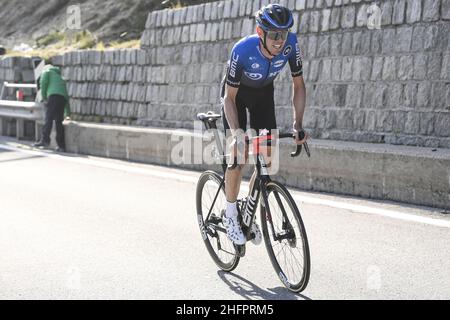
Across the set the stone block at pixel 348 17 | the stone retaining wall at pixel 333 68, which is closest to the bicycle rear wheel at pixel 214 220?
the stone retaining wall at pixel 333 68

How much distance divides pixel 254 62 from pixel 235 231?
132 cm

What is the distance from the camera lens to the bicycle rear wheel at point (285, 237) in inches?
213

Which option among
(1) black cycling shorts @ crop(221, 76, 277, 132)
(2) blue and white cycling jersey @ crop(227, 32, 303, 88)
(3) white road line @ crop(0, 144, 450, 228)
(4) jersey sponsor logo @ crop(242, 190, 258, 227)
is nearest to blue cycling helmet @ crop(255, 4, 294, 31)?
(2) blue and white cycling jersey @ crop(227, 32, 303, 88)

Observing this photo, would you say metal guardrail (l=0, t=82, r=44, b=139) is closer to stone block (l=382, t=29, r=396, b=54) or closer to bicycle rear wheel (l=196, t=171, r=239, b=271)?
stone block (l=382, t=29, r=396, b=54)

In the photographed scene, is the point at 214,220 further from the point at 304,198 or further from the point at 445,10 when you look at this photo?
the point at 445,10

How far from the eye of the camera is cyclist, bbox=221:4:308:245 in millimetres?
5625

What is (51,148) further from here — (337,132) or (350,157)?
(350,157)

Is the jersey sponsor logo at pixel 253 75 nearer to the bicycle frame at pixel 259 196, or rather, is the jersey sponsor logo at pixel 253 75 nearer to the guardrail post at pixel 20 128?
the bicycle frame at pixel 259 196

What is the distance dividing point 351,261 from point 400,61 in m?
4.59

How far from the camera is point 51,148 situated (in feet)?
51.5

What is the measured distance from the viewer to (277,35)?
564cm

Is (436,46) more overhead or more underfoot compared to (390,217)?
more overhead

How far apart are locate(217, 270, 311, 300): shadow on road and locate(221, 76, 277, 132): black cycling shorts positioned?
121 centimetres
